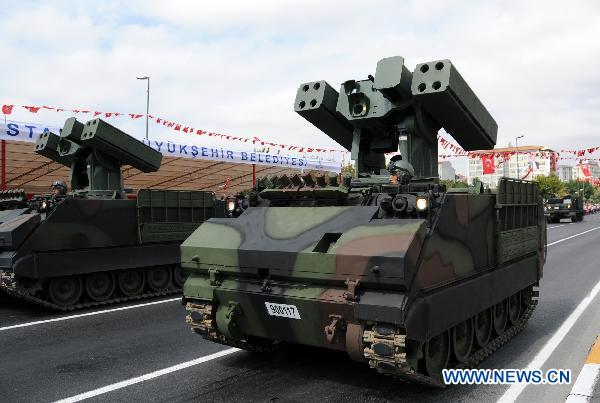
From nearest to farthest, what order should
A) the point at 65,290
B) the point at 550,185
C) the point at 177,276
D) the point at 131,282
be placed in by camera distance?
the point at 65,290 → the point at 131,282 → the point at 177,276 → the point at 550,185

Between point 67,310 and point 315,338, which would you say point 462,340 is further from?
point 67,310

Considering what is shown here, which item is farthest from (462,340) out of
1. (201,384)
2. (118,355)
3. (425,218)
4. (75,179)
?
(75,179)

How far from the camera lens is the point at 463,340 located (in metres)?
5.93

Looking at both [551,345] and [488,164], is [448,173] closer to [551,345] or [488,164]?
[551,345]

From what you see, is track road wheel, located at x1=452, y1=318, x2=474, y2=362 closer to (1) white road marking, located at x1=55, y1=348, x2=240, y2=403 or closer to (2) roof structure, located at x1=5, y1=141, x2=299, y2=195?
(1) white road marking, located at x1=55, y1=348, x2=240, y2=403

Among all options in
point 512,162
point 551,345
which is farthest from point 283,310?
point 512,162

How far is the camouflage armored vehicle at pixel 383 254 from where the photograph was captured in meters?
4.65

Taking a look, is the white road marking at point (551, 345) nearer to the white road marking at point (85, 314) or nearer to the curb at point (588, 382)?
the curb at point (588, 382)

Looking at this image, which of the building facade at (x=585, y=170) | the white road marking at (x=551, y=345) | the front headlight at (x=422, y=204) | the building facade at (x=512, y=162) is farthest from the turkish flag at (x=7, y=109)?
the building facade at (x=585, y=170)

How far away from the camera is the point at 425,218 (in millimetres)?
5031

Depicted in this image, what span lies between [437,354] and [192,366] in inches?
101

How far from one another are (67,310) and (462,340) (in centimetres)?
688

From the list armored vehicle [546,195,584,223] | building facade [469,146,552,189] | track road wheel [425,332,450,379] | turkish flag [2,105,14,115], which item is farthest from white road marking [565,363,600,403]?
armored vehicle [546,195,584,223]

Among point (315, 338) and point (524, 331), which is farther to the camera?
point (524, 331)
